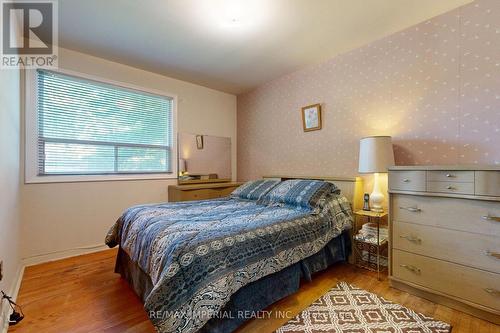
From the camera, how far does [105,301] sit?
1.80m

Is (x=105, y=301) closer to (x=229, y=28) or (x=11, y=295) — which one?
(x=11, y=295)

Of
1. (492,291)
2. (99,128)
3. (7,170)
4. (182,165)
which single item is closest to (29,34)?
(99,128)

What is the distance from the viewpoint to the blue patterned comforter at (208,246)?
1.18 metres

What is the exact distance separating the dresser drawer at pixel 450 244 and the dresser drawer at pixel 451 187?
0.29 meters

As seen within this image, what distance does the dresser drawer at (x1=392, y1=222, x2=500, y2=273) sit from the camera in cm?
150

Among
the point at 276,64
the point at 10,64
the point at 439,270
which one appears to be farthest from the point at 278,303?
the point at 10,64

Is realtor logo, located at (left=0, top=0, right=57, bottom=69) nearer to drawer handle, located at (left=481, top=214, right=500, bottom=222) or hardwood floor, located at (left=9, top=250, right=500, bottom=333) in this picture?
hardwood floor, located at (left=9, top=250, right=500, bottom=333)

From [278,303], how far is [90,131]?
2.92 meters

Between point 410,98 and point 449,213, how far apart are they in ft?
3.88

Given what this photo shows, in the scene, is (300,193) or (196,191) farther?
(196,191)

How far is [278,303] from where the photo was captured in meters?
1.76

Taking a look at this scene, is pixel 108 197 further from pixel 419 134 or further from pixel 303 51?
pixel 419 134

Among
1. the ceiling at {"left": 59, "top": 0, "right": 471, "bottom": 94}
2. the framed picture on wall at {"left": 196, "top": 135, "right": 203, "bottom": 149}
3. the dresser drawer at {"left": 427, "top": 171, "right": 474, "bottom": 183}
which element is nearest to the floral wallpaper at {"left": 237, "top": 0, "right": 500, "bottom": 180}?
the ceiling at {"left": 59, "top": 0, "right": 471, "bottom": 94}

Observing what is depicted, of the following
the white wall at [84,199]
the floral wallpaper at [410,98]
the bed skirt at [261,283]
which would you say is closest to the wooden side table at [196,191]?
the white wall at [84,199]
